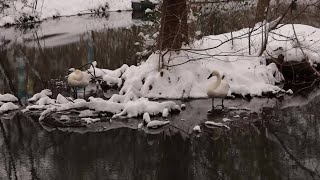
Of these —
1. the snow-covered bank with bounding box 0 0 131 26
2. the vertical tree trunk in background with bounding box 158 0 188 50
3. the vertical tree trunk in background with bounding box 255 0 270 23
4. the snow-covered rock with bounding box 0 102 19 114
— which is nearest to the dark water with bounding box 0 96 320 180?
the snow-covered rock with bounding box 0 102 19 114

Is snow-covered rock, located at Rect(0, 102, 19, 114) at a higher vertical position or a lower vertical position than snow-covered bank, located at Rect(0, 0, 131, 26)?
lower

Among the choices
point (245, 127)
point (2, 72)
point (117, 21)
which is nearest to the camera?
point (245, 127)

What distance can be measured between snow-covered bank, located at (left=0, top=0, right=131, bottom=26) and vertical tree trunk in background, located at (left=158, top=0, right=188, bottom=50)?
58.1ft

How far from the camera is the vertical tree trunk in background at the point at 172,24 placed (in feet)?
39.8

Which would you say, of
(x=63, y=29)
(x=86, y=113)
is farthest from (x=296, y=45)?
(x=63, y=29)

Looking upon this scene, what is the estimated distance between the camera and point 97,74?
538 inches

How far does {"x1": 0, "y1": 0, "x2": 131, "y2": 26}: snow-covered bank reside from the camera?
28.5m

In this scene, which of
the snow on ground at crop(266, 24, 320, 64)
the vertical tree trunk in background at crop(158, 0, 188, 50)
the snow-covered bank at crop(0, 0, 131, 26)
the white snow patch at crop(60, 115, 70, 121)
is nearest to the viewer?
the white snow patch at crop(60, 115, 70, 121)

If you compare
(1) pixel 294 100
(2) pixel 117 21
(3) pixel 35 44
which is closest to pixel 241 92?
(1) pixel 294 100

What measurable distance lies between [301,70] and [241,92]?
251cm

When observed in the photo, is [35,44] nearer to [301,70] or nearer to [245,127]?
[301,70]

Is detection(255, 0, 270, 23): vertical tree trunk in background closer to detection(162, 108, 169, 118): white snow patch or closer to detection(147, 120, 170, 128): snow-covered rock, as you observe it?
detection(162, 108, 169, 118): white snow patch

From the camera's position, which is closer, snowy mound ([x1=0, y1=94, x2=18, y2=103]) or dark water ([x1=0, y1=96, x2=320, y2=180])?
dark water ([x1=0, y1=96, x2=320, y2=180])

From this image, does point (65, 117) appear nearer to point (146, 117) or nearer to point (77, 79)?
point (77, 79)
